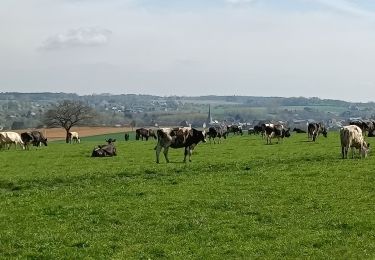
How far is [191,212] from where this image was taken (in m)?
19.2

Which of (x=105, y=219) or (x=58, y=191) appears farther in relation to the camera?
(x=58, y=191)

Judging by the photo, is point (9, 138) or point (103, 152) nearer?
point (103, 152)

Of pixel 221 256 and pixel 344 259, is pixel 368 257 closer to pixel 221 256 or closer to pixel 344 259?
pixel 344 259

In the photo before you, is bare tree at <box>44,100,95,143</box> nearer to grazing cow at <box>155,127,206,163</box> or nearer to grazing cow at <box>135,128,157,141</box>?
grazing cow at <box>135,128,157,141</box>

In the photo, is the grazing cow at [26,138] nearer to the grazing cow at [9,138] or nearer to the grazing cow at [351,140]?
the grazing cow at [9,138]

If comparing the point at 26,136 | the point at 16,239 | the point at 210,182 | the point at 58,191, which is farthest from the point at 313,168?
the point at 26,136

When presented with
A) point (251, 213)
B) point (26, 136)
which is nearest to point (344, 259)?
point (251, 213)

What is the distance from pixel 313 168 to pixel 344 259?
1564cm

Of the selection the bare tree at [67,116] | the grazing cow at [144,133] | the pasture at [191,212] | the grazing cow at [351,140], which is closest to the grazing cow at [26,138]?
the grazing cow at [144,133]

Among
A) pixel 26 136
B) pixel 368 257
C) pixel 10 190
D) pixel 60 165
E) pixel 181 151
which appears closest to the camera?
pixel 368 257

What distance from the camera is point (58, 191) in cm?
2469

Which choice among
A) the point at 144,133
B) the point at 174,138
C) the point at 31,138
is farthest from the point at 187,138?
the point at 144,133

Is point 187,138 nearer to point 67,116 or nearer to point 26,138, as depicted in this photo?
point 26,138

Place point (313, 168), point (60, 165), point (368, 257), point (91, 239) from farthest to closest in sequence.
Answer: point (60, 165) < point (313, 168) < point (91, 239) < point (368, 257)
